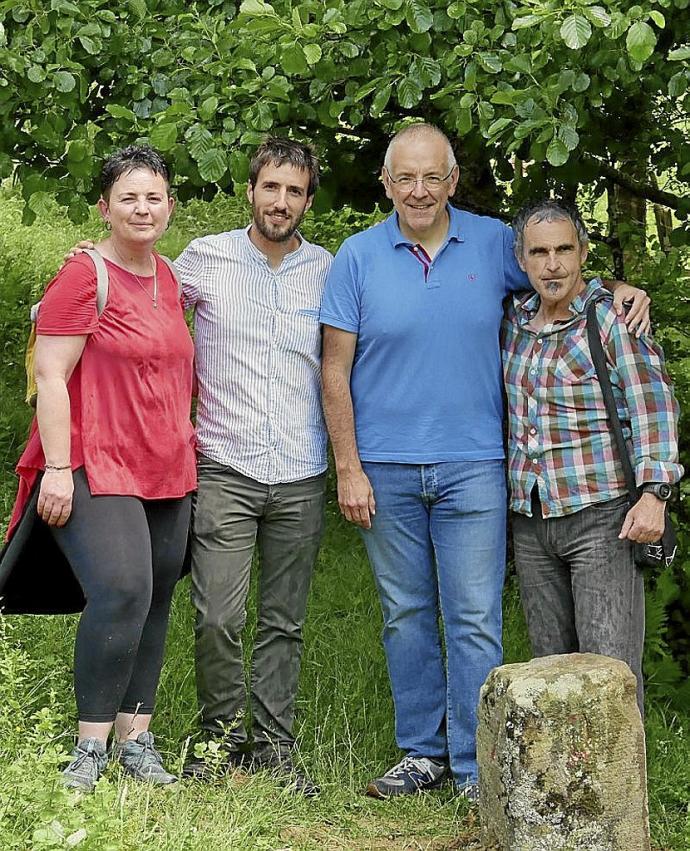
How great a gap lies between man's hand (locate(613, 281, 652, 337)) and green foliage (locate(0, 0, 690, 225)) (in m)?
0.53

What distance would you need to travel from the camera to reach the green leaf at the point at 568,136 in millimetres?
4449

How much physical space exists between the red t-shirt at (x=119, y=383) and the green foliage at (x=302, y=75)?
838 mm

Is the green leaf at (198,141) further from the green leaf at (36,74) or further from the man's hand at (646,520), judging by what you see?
the man's hand at (646,520)

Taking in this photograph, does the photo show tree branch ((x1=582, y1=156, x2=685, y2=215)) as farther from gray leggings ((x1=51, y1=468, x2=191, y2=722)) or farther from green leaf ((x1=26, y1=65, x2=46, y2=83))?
gray leggings ((x1=51, y1=468, x2=191, y2=722))

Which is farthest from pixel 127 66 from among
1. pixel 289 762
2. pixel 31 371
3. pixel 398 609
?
pixel 289 762

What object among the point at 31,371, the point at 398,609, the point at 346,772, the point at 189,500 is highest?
the point at 31,371

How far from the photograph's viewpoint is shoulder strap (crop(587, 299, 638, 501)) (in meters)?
4.27

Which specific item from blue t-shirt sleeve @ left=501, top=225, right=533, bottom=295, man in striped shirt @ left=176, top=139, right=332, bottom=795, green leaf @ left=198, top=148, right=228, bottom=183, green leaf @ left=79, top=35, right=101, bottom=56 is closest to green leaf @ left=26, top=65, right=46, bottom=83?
green leaf @ left=79, top=35, right=101, bottom=56

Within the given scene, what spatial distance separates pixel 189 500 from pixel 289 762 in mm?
1134

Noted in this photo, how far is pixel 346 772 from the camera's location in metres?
4.94

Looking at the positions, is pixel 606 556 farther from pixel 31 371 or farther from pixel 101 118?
pixel 101 118

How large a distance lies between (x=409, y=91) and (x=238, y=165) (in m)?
0.73

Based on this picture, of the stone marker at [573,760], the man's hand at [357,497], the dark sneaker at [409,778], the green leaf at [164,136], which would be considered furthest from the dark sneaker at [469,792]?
the green leaf at [164,136]

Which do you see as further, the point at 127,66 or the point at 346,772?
the point at 127,66
